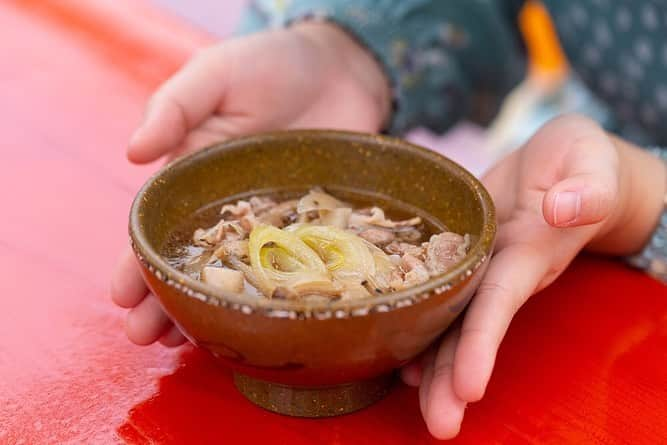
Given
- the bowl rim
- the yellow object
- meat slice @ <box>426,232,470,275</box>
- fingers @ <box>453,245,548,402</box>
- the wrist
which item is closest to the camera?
the bowl rim

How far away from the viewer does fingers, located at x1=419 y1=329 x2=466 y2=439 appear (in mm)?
875

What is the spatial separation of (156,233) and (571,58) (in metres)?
1.53

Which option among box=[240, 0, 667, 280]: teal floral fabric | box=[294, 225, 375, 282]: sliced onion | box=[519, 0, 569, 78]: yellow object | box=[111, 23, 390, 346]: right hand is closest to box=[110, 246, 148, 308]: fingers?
box=[111, 23, 390, 346]: right hand

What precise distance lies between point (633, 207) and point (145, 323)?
79cm

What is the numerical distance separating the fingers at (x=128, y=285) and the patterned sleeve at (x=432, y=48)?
929mm

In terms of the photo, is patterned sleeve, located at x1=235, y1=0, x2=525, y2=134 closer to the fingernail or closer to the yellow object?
the fingernail

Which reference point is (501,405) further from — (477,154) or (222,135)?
(477,154)

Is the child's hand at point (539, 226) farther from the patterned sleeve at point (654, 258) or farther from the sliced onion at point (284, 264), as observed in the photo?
the sliced onion at point (284, 264)

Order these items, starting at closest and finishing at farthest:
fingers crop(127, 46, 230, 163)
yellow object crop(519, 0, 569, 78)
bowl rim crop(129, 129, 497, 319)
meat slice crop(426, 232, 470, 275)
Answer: bowl rim crop(129, 129, 497, 319) → meat slice crop(426, 232, 470, 275) → fingers crop(127, 46, 230, 163) → yellow object crop(519, 0, 569, 78)

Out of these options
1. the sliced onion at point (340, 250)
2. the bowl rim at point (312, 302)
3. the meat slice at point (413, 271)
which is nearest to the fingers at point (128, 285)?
the bowl rim at point (312, 302)

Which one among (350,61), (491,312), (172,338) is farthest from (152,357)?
(350,61)

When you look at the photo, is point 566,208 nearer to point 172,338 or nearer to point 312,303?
point 312,303

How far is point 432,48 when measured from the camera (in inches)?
75.6

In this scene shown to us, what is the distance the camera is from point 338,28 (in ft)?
5.89
